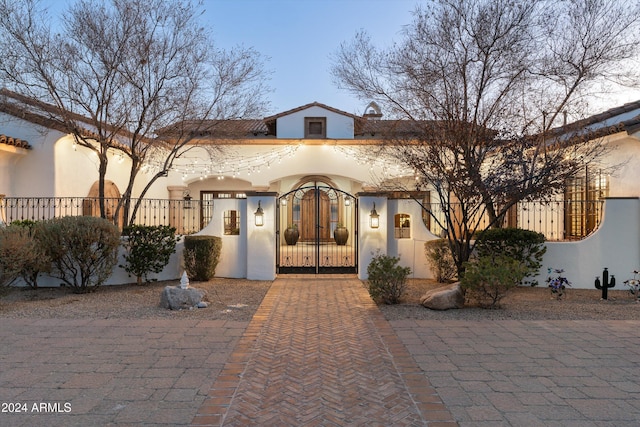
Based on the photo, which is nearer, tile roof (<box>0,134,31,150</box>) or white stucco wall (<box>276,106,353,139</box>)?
tile roof (<box>0,134,31,150</box>)

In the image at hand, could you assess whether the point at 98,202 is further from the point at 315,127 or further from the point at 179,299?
the point at 179,299

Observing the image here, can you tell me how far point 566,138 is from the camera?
966 cm

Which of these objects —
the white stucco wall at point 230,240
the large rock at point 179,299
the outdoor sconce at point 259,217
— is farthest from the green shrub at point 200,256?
the large rock at point 179,299

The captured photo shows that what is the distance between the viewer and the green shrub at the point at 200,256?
1008 cm

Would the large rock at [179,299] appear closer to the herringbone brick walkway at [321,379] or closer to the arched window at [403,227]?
the herringbone brick walkway at [321,379]

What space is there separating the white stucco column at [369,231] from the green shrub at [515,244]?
2.31m

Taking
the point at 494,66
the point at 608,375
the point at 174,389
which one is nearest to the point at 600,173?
the point at 494,66

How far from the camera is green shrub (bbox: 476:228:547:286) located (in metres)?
9.30

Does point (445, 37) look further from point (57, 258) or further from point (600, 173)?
point (57, 258)

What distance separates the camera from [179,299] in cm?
739

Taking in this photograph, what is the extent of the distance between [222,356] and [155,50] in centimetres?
842

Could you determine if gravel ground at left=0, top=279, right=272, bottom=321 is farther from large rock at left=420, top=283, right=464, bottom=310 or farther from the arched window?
the arched window

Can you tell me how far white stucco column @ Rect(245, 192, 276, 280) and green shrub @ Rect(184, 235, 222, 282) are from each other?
0.89m

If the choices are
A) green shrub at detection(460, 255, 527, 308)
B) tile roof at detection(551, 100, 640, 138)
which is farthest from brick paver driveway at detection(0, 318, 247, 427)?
tile roof at detection(551, 100, 640, 138)
